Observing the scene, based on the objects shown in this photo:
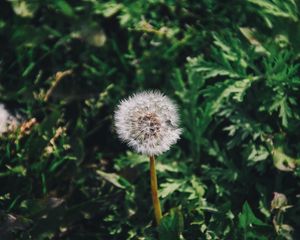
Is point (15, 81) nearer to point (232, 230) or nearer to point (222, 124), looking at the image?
point (222, 124)

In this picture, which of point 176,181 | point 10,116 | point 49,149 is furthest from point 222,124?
point 10,116

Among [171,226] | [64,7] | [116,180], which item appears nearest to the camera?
[171,226]

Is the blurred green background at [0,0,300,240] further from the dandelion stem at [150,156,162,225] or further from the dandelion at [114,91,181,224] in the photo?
the dandelion at [114,91,181,224]

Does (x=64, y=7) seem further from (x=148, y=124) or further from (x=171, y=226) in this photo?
(x=171, y=226)

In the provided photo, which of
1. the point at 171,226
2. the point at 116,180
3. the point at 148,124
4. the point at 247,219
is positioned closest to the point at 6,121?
the point at 116,180

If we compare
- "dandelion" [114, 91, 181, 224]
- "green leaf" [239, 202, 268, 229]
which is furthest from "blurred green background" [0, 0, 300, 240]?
"dandelion" [114, 91, 181, 224]

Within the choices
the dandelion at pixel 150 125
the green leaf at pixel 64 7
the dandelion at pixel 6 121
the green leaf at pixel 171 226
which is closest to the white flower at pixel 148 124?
the dandelion at pixel 150 125

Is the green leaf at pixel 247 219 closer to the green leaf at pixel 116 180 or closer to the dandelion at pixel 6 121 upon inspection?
the green leaf at pixel 116 180
